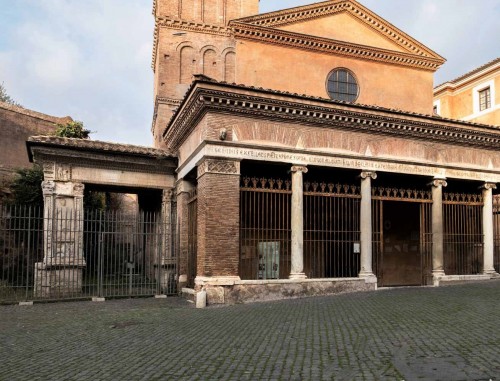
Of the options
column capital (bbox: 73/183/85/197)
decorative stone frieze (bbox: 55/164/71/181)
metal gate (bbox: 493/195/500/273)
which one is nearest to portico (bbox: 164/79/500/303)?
metal gate (bbox: 493/195/500/273)

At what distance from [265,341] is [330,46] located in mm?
12177

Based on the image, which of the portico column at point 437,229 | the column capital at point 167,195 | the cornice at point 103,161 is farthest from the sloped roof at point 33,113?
the portico column at point 437,229

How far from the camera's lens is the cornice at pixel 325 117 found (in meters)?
10.9

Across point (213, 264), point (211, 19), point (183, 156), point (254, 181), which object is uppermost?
point (211, 19)

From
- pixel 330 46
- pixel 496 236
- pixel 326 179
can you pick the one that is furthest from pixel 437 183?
pixel 330 46

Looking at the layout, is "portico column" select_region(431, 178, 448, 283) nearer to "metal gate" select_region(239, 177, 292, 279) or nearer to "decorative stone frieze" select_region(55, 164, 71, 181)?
"metal gate" select_region(239, 177, 292, 279)

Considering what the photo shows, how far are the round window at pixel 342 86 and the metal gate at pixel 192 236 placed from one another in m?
6.42

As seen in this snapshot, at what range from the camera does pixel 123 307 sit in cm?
1066

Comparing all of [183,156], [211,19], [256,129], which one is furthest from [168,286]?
[211,19]

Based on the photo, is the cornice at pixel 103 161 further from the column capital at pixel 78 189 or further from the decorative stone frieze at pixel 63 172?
the column capital at pixel 78 189

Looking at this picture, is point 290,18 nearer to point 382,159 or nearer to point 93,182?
point 382,159

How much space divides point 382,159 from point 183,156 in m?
5.53

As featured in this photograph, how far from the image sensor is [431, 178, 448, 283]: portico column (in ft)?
44.0

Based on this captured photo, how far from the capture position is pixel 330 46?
635 inches
